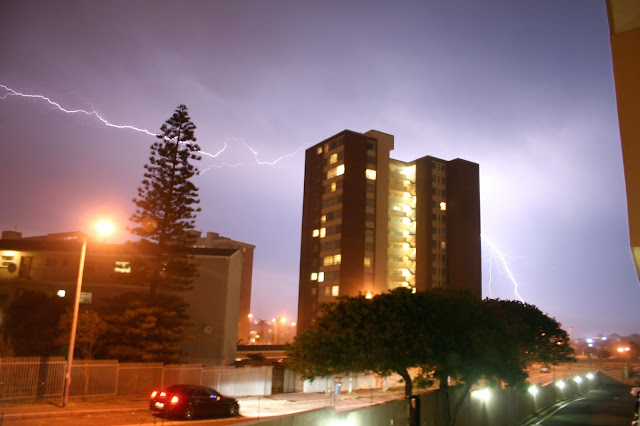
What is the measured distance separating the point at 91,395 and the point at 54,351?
9674 millimetres

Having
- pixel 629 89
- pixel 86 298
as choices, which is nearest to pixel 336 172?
pixel 86 298

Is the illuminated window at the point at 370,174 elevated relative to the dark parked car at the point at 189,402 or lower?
elevated

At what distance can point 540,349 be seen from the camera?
35469 millimetres

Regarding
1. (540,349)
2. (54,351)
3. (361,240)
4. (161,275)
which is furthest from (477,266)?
(54,351)

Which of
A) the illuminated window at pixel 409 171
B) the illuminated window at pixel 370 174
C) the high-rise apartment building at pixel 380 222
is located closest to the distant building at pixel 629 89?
the high-rise apartment building at pixel 380 222

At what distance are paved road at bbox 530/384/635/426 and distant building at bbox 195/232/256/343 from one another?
243 ft

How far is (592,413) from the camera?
35.2 meters

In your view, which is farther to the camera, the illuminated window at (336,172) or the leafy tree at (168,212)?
the illuminated window at (336,172)

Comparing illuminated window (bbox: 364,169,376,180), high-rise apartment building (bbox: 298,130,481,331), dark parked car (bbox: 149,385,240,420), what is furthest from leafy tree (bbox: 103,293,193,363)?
illuminated window (bbox: 364,169,376,180)

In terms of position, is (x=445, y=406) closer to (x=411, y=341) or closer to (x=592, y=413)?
(x=411, y=341)

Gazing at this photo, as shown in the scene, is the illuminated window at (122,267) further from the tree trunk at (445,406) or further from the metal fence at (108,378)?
the tree trunk at (445,406)

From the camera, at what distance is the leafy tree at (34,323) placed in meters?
33.9

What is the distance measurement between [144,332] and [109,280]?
1249 cm

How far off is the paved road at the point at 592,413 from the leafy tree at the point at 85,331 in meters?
26.6
